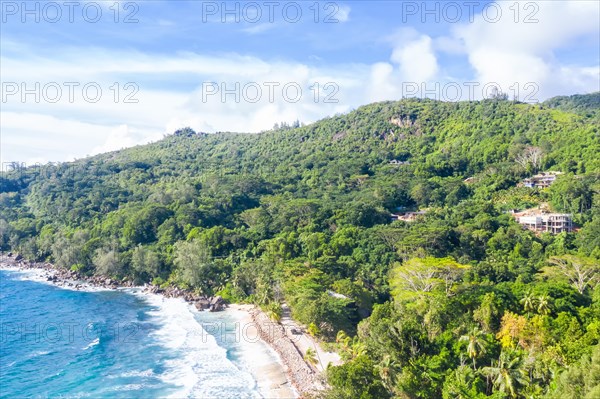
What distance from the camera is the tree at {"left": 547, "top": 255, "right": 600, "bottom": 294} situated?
129 ft

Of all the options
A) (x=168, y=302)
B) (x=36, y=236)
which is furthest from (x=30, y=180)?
(x=168, y=302)

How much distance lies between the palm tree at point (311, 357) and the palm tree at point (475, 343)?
1274 cm

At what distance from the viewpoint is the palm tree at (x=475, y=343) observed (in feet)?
86.0

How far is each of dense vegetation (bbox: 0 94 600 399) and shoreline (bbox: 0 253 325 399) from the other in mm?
1853

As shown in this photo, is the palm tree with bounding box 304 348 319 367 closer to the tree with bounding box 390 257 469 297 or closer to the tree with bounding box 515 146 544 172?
the tree with bounding box 390 257 469 297

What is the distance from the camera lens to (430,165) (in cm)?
9531

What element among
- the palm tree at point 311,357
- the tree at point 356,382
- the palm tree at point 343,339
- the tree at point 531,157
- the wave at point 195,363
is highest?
the tree at point 531,157

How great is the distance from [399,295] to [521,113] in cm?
9464

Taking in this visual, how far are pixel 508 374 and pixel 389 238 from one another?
109ft

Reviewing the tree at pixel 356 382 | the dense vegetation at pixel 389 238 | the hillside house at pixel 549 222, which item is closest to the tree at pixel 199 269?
the dense vegetation at pixel 389 238

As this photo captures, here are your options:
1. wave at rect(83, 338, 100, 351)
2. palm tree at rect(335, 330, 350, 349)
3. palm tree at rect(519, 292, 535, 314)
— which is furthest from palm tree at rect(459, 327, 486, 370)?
wave at rect(83, 338, 100, 351)

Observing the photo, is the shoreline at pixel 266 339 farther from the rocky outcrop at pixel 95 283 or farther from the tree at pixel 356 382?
the tree at pixel 356 382

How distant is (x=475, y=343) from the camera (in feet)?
86.8

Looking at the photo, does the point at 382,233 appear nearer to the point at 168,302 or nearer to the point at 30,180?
the point at 168,302
